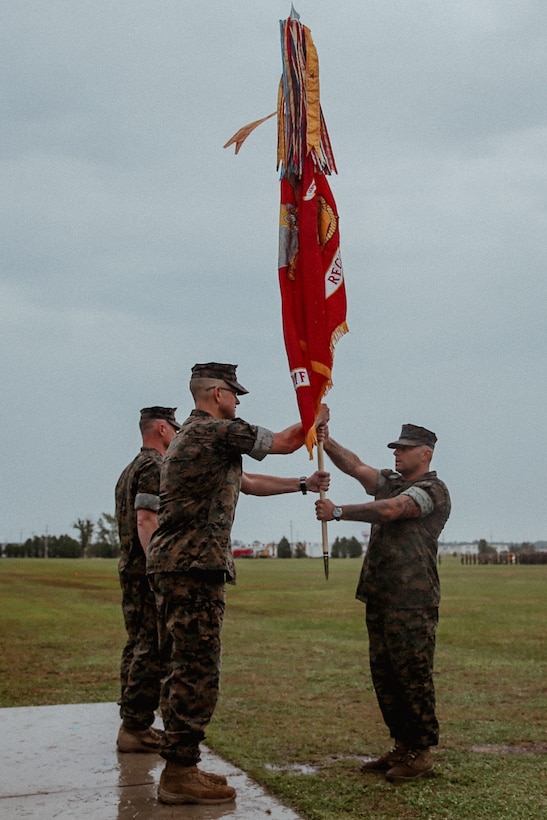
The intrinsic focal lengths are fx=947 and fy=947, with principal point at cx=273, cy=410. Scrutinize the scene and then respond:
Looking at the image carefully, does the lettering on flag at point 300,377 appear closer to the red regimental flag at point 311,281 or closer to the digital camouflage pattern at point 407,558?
the red regimental flag at point 311,281

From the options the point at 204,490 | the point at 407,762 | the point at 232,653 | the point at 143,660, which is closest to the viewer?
the point at 204,490

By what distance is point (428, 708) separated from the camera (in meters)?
6.02

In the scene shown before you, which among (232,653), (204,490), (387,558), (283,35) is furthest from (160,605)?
(232,653)

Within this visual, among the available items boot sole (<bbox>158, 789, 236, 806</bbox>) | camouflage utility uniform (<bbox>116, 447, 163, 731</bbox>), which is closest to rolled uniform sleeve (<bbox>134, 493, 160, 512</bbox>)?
camouflage utility uniform (<bbox>116, 447, 163, 731</bbox>)

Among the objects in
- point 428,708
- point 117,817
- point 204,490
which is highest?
point 204,490

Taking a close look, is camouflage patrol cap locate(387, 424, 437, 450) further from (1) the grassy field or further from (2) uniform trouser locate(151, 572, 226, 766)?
(1) the grassy field

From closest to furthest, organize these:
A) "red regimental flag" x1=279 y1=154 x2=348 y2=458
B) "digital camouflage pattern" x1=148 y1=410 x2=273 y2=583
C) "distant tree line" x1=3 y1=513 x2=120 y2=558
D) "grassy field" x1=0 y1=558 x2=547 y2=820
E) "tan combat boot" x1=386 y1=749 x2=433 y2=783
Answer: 1. "digital camouflage pattern" x1=148 y1=410 x2=273 y2=583
2. "grassy field" x1=0 y1=558 x2=547 y2=820
3. "tan combat boot" x1=386 y1=749 x2=433 y2=783
4. "red regimental flag" x1=279 y1=154 x2=348 y2=458
5. "distant tree line" x1=3 y1=513 x2=120 y2=558

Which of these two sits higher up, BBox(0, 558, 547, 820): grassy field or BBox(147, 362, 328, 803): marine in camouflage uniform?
BBox(147, 362, 328, 803): marine in camouflage uniform

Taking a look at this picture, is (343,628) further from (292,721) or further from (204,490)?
(204,490)

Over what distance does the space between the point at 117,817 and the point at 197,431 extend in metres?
2.12

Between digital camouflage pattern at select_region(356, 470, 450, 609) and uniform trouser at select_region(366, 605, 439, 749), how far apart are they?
95 mm

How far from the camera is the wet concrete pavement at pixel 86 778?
5102 mm

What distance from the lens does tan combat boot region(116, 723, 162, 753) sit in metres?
6.47

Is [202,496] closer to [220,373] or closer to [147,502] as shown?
[220,373]
